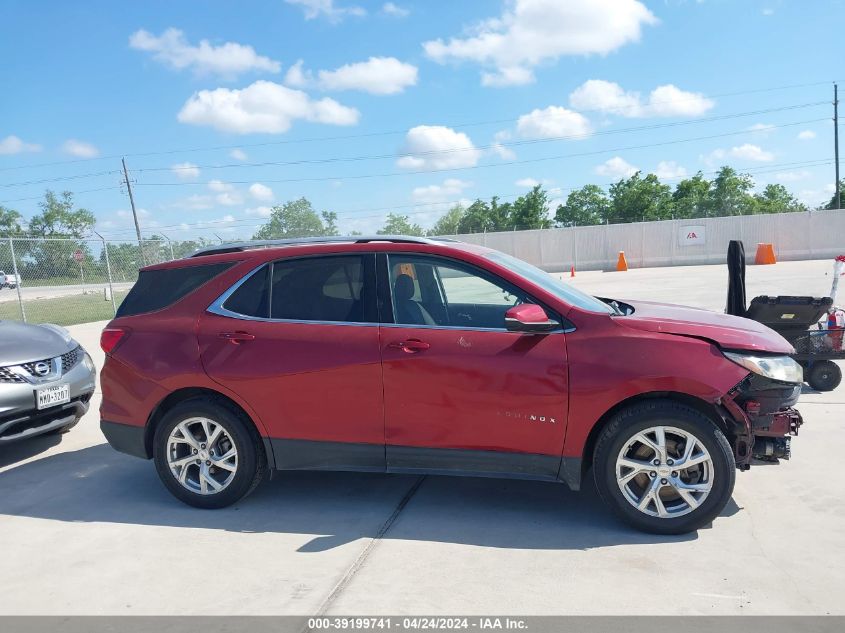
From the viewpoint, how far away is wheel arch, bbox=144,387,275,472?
Answer: 422 cm

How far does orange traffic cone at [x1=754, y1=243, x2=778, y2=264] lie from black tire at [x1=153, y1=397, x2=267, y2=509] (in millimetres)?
28739

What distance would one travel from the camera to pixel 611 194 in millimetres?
55094

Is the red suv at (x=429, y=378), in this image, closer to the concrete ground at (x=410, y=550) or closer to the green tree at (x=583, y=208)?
the concrete ground at (x=410, y=550)

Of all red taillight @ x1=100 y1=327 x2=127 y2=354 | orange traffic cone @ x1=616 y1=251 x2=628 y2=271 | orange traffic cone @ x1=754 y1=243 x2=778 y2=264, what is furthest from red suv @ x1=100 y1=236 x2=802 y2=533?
orange traffic cone @ x1=754 y1=243 x2=778 y2=264

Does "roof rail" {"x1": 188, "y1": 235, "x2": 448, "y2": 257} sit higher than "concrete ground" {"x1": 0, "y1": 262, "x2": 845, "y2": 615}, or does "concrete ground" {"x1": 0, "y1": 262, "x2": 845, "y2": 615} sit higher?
"roof rail" {"x1": 188, "y1": 235, "x2": 448, "y2": 257}

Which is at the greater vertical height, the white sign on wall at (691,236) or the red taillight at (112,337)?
the red taillight at (112,337)

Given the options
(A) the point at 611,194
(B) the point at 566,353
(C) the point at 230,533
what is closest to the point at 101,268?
(C) the point at 230,533

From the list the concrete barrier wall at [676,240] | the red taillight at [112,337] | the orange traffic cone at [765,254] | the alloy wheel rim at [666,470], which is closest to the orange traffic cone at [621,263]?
the concrete barrier wall at [676,240]

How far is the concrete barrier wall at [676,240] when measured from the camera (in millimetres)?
29781

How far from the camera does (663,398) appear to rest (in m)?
3.68

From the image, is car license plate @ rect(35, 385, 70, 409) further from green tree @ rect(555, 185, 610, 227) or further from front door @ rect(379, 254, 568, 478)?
green tree @ rect(555, 185, 610, 227)

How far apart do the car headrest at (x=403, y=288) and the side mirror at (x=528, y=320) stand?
28.6 inches

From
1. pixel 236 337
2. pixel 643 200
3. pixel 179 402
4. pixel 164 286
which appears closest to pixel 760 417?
pixel 236 337
